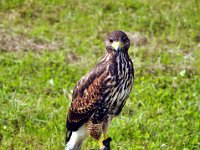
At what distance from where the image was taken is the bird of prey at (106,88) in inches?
202

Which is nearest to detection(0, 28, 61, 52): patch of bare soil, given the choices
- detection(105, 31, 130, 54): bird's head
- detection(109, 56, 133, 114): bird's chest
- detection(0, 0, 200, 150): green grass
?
detection(0, 0, 200, 150): green grass

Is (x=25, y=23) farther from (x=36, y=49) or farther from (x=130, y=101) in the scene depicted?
(x=130, y=101)

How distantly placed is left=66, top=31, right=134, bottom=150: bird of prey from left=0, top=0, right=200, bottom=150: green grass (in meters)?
1.05

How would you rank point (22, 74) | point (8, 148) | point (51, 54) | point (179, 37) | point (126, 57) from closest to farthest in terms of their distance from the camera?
point (126, 57)
point (8, 148)
point (22, 74)
point (51, 54)
point (179, 37)

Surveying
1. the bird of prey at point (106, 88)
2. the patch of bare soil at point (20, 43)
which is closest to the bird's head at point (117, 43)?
the bird of prey at point (106, 88)

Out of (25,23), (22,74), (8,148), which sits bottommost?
(8,148)

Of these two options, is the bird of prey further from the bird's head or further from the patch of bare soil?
the patch of bare soil

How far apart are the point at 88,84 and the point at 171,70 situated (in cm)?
353

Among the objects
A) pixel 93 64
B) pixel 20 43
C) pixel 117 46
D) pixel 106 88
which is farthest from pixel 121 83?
pixel 20 43

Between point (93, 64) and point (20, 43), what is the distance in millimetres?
1158

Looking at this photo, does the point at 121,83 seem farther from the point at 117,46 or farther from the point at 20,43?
the point at 20,43

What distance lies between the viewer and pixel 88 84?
211 inches

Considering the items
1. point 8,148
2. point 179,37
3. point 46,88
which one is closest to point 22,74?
point 46,88

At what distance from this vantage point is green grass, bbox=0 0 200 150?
685cm
